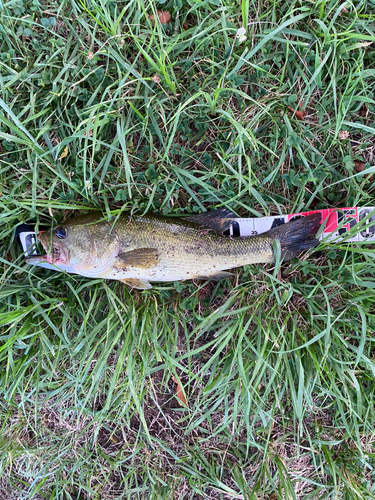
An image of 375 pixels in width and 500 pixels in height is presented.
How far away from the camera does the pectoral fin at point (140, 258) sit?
8.39ft

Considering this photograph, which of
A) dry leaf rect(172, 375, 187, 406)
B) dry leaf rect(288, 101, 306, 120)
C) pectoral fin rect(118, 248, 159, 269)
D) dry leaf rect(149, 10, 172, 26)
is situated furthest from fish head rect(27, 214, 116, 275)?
dry leaf rect(288, 101, 306, 120)

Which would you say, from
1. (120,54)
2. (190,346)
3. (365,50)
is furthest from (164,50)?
(190,346)

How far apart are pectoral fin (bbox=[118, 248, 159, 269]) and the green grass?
0.33 m

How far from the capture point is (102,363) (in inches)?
105

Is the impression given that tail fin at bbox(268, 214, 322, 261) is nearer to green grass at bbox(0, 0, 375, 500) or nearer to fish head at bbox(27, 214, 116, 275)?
green grass at bbox(0, 0, 375, 500)

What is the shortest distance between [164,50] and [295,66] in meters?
1.13

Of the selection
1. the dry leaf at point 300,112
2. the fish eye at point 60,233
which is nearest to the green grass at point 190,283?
the dry leaf at point 300,112

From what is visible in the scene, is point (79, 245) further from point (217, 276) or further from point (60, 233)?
point (217, 276)

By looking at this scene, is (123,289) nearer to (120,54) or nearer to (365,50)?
(120,54)

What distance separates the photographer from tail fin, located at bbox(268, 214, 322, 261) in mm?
2621

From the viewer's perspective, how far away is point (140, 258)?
257 cm

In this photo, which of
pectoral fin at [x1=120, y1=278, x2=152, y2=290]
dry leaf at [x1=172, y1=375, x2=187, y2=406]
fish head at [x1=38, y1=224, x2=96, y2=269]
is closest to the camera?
fish head at [x1=38, y1=224, x2=96, y2=269]

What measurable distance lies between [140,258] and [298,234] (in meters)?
1.34

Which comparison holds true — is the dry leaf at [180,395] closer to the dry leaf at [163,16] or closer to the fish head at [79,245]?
the fish head at [79,245]
